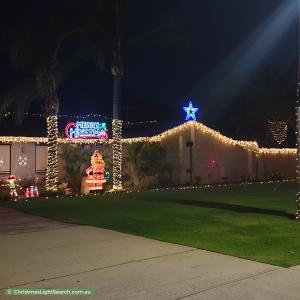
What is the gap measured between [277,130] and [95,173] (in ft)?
53.9

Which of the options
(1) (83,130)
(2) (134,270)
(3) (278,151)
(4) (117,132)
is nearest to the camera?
(2) (134,270)

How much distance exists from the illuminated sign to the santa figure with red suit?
217cm

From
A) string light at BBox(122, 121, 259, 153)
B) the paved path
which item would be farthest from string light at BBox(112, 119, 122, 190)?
the paved path

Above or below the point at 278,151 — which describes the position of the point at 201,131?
above

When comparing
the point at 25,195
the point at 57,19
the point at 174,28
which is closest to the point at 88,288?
the point at 25,195

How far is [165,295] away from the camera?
6.27 m

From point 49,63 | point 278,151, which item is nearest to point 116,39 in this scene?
point 49,63

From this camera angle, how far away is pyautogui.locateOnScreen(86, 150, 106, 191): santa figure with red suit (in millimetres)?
20812

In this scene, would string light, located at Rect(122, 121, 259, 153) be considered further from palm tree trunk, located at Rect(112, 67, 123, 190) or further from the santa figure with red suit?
the santa figure with red suit

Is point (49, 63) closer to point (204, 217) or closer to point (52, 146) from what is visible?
point (52, 146)

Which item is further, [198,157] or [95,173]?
[198,157]

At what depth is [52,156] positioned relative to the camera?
2112cm

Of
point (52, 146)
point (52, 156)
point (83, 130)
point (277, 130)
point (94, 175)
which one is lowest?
point (94, 175)

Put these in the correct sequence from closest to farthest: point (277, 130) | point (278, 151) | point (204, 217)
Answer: point (204, 217) < point (278, 151) < point (277, 130)
